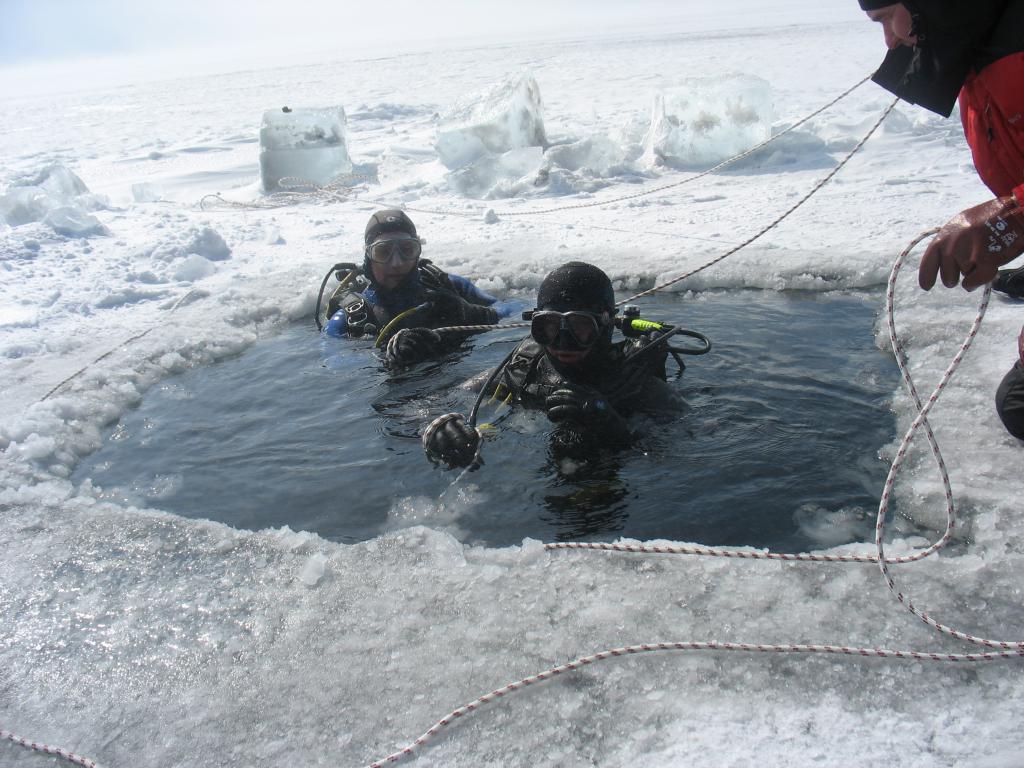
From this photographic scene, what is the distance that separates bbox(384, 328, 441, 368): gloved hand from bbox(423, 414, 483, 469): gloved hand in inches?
48.0

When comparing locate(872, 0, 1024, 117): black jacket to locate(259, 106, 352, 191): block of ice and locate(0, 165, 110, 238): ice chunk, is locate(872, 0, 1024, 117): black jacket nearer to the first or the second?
locate(0, 165, 110, 238): ice chunk

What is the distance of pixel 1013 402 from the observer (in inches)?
130

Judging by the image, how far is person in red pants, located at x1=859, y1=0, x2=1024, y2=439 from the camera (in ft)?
7.29

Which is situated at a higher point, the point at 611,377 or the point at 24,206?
the point at 24,206

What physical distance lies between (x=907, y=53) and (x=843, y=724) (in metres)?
2.04

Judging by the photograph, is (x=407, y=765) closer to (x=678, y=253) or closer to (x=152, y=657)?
(x=152, y=657)

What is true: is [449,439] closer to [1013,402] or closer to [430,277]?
[430,277]

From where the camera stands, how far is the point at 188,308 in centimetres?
662

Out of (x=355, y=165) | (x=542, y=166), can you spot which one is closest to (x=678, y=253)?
(x=542, y=166)

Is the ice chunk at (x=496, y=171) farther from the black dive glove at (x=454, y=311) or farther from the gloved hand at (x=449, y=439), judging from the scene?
the gloved hand at (x=449, y=439)

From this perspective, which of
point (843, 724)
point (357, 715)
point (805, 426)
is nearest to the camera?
point (843, 724)

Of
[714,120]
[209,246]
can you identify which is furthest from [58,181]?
[714,120]

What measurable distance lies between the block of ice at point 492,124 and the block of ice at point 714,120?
198 cm

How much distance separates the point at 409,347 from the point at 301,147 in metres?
7.53
